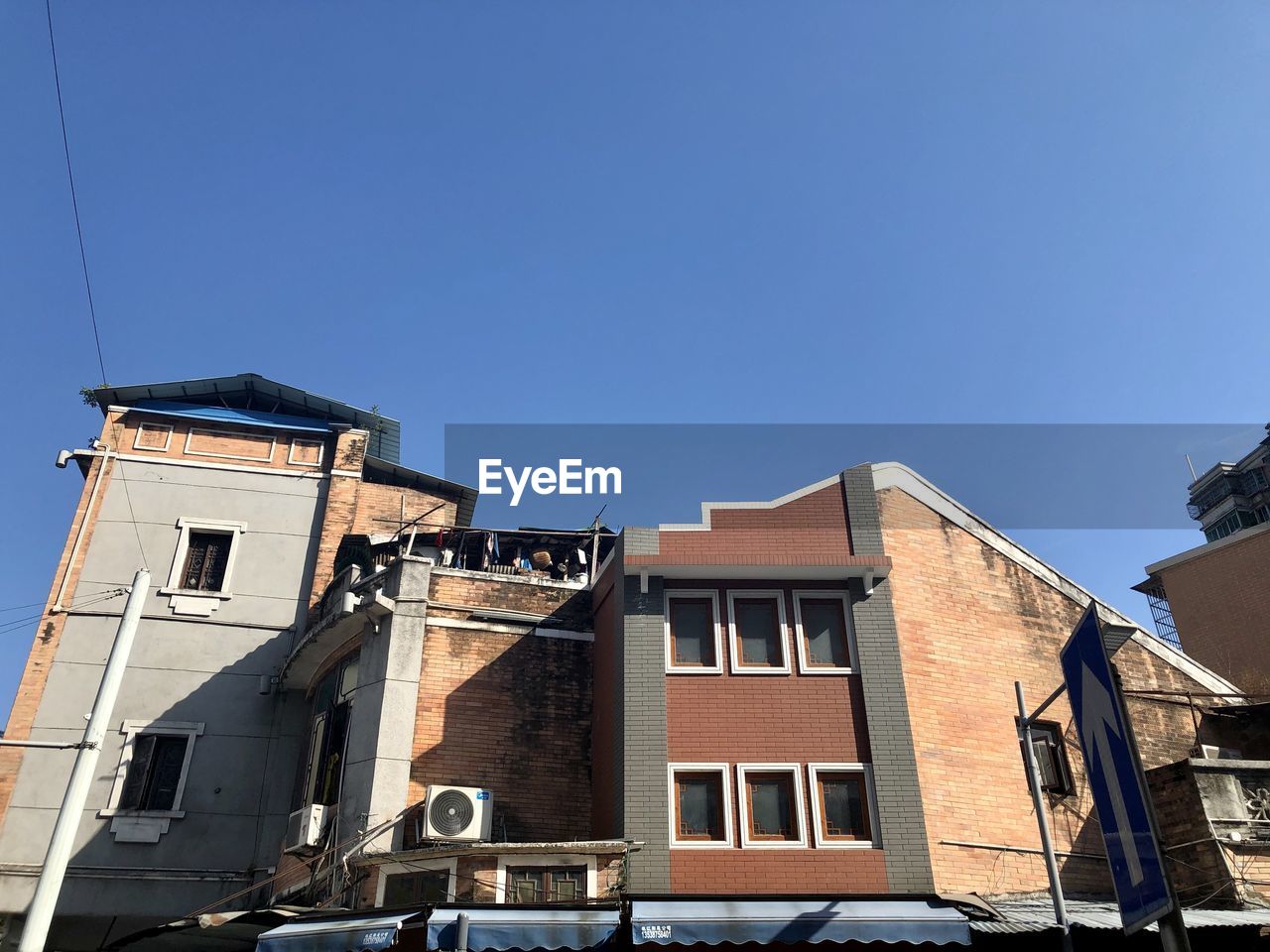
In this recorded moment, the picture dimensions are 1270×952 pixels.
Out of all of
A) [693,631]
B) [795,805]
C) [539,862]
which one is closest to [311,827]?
[539,862]

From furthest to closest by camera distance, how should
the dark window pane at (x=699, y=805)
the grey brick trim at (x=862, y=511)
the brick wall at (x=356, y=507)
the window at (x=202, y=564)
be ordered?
the brick wall at (x=356, y=507) → the window at (x=202, y=564) → the grey brick trim at (x=862, y=511) → the dark window pane at (x=699, y=805)

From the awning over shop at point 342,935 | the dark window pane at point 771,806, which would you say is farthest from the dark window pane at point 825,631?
the awning over shop at point 342,935

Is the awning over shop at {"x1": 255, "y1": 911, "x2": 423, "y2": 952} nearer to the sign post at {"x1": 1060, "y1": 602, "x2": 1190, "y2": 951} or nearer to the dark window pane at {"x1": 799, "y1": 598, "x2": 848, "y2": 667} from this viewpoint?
the dark window pane at {"x1": 799, "y1": 598, "x2": 848, "y2": 667}

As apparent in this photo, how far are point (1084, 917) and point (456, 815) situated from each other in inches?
366

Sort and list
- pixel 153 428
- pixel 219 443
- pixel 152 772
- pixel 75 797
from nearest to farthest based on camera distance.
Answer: pixel 75 797 → pixel 152 772 → pixel 153 428 → pixel 219 443

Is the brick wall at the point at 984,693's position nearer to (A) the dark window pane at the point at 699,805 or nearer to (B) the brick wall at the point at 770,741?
(B) the brick wall at the point at 770,741

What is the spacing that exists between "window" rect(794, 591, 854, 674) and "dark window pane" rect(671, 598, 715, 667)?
4.88 ft

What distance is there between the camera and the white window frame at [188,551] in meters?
22.4

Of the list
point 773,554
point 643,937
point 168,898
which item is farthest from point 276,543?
point 643,937

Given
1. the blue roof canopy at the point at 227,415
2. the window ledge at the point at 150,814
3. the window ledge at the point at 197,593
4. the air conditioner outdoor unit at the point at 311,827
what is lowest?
the air conditioner outdoor unit at the point at 311,827

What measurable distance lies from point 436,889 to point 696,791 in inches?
166

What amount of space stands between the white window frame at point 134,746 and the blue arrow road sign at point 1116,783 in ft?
59.3

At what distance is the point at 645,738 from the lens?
50.1 feet

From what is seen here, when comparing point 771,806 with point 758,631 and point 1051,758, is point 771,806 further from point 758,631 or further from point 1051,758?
point 1051,758
